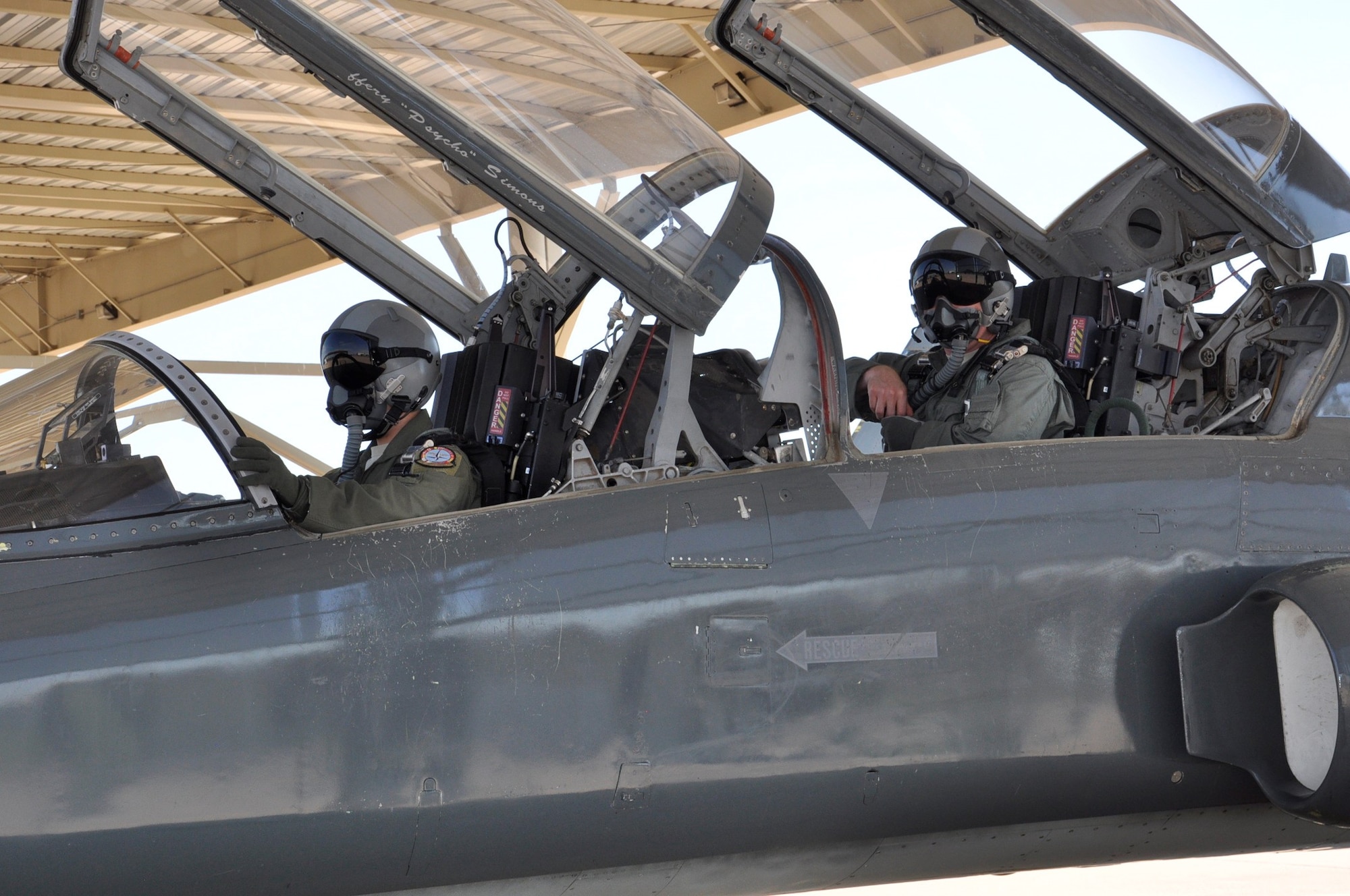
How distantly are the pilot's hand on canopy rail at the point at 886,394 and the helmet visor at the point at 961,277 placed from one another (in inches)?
14.4

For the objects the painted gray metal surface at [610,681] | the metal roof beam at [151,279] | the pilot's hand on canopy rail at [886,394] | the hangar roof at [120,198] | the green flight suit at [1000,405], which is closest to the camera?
the painted gray metal surface at [610,681]

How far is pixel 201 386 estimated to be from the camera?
11.2 feet

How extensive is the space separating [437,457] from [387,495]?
29 cm

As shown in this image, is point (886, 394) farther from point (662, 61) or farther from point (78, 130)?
point (78, 130)

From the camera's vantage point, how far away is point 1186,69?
4551 millimetres

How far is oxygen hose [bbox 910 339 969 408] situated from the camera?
16.1 feet

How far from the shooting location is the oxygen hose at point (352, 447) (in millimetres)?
4188

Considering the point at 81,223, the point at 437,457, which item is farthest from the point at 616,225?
the point at 81,223

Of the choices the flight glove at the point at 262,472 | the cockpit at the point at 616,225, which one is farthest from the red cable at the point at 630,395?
the flight glove at the point at 262,472

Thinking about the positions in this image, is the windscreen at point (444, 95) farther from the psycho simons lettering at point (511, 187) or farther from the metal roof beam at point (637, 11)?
the metal roof beam at point (637, 11)

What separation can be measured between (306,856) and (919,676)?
1.65 m

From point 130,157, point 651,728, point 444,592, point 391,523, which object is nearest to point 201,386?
point 391,523

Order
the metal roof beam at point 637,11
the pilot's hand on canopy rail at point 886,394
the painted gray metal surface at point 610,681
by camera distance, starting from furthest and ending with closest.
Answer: the metal roof beam at point 637,11, the pilot's hand on canopy rail at point 886,394, the painted gray metal surface at point 610,681

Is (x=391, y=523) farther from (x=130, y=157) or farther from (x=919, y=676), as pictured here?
(x=130, y=157)
